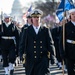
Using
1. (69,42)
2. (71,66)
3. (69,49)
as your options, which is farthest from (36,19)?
(71,66)

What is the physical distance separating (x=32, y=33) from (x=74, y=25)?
3.32 feet

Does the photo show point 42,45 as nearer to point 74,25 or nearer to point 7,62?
point 74,25

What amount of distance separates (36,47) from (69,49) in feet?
2.56

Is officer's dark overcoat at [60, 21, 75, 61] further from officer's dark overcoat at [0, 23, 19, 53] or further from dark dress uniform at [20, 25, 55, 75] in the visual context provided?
officer's dark overcoat at [0, 23, 19, 53]

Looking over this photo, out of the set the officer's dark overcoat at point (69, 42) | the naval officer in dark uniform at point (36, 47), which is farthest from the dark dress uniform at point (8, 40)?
the officer's dark overcoat at point (69, 42)

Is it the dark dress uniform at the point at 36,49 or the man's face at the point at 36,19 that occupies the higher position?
the man's face at the point at 36,19

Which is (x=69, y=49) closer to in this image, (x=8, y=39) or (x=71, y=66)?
(x=71, y=66)

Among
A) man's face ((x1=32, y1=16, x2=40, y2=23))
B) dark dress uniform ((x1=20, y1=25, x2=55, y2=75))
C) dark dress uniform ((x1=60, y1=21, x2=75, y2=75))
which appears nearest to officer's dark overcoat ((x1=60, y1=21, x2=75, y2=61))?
dark dress uniform ((x1=60, y1=21, x2=75, y2=75))

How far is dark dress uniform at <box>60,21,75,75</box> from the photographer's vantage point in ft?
27.7

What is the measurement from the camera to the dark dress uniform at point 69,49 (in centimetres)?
845

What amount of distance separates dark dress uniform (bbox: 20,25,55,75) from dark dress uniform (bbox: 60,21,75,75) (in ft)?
1.08

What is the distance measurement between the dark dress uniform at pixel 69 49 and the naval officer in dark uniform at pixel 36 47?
328mm

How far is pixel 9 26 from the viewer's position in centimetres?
1330

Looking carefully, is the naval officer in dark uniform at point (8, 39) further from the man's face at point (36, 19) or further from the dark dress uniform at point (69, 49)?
the dark dress uniform at point (69, 49)
